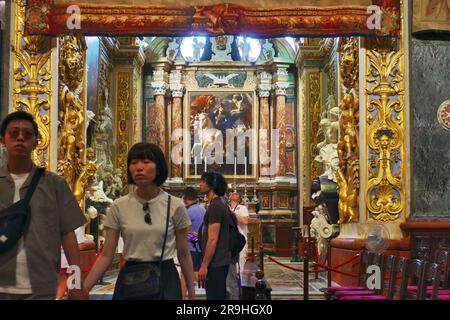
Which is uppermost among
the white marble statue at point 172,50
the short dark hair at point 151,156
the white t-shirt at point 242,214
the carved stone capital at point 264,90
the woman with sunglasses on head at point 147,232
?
the white marble statue at point 172,50

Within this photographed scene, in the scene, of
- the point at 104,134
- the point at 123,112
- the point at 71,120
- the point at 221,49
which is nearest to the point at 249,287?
the point at 71,120

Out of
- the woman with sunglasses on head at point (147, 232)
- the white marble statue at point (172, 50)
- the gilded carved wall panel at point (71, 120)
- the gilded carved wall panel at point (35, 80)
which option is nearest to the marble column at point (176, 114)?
the white marble statue at point (172, 50)

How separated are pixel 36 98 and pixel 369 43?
4.80 meters

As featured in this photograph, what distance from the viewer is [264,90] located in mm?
23344

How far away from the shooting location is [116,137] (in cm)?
2062

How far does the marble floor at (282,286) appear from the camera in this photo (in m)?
11.2

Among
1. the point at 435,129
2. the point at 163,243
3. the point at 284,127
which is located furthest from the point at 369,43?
the point at 284,127

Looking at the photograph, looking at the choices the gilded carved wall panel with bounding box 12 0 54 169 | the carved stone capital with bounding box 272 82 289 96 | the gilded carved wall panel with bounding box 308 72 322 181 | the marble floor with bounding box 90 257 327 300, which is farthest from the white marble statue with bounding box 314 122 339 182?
the gilded carved wall panel with bounding box 12 0 54 169

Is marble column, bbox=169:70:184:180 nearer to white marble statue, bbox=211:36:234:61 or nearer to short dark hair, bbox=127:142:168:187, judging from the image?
white marble statue, bbox=211:36:234:61

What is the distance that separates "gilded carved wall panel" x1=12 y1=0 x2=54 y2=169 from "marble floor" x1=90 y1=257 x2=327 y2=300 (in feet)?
7.87

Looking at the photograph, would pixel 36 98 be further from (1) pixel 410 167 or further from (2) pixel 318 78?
(2) pixel 318 78

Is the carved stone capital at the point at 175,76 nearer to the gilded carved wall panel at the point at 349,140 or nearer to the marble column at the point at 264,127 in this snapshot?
the marble column at the point at 264,127

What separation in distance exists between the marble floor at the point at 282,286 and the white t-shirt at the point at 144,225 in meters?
6.14
